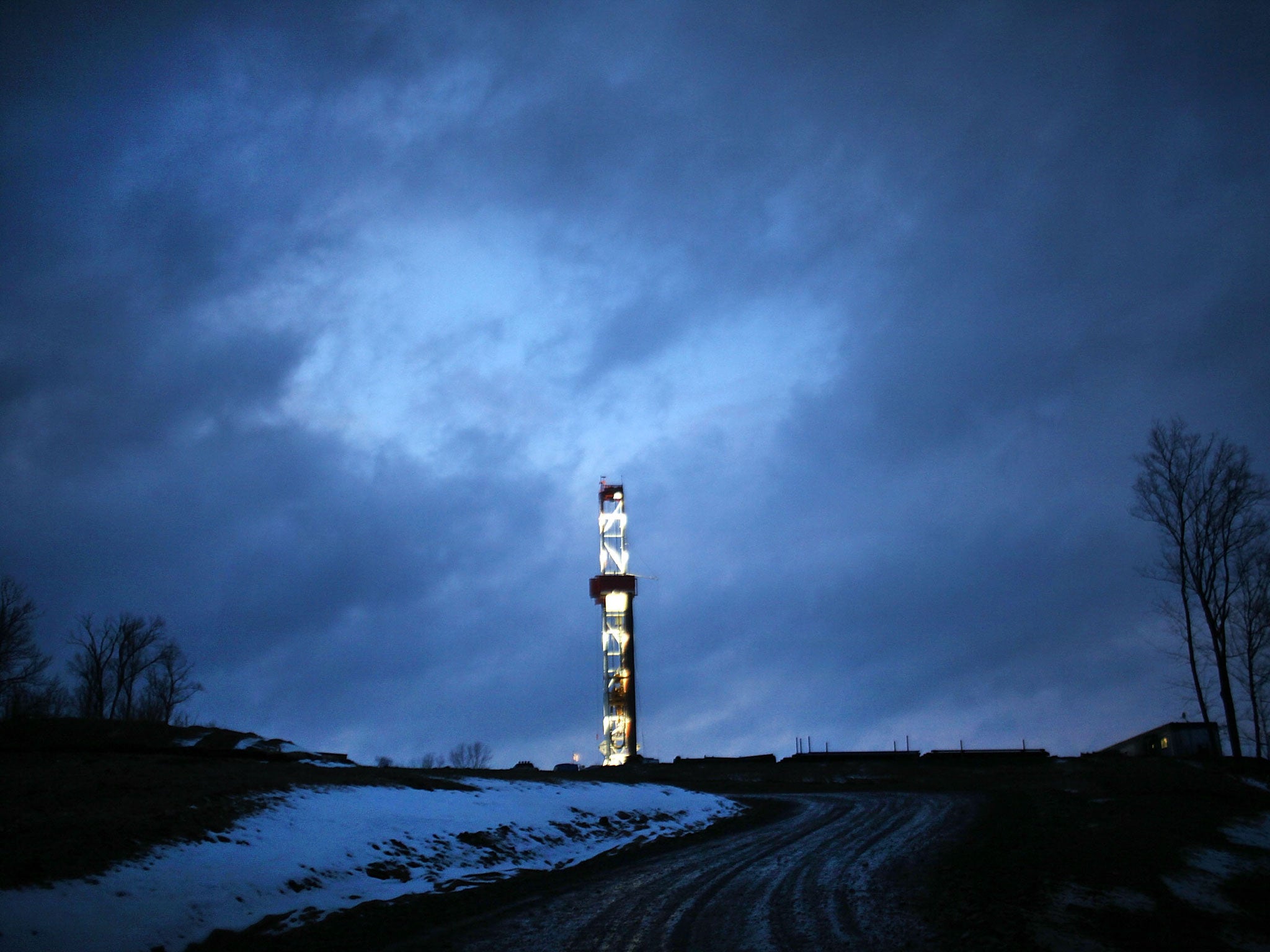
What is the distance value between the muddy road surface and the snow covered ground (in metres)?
2.47

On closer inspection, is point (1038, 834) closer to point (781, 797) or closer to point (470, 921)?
point (470, 921)

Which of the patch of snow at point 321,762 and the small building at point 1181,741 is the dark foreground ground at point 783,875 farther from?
the small building at point 1181,741

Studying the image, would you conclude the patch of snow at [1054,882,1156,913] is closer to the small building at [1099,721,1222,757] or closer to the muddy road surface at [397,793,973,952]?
the muddy road surface at [397,793,973,952]

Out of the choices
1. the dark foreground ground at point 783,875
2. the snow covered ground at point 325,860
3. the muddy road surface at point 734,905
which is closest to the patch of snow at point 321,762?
the dark foreground ground at point 783,875

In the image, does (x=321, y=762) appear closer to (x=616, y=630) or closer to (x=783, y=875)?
(x=783, y=875)

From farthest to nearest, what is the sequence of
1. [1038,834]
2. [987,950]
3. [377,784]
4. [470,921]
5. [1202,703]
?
1. [1202,703]
2. [377,784]
3. [1038,834]
4. [470,921]
5. [987,950]

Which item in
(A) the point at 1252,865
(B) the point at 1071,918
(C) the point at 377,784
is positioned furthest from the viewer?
(C) the point at 377,784

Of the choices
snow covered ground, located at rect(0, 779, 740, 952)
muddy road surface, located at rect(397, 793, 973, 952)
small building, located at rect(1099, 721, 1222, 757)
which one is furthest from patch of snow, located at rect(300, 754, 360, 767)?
small building, located at rect(1099, 721, 1222, 757)

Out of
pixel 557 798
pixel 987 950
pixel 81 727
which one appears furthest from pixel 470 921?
pixel 81 727

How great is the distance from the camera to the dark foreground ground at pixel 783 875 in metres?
11.1

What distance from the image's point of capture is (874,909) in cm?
1245

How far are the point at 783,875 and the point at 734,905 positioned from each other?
2.92m

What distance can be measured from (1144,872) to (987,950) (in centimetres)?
636

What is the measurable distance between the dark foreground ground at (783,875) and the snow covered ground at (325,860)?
0.57 m
